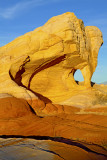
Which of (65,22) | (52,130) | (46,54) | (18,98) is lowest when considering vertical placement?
(52,130)

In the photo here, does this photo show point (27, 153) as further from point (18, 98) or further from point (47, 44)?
point (47, 44)

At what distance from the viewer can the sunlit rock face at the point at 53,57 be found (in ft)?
54.3

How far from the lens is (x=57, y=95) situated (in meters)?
19.4

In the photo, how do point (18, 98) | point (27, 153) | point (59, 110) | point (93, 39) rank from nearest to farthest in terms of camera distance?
point (27, 153) → point (18, 98) → point (59, 110) → point (93, 39)

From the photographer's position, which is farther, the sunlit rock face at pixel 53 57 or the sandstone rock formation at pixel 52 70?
the sunlit rock face at pixel 53 57

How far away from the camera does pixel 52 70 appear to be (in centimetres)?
1905

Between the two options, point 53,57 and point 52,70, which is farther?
point 52,70

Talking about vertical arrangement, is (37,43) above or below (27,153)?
above

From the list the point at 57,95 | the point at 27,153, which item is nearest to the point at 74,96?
the point at 57,95

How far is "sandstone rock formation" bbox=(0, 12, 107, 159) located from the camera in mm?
13539

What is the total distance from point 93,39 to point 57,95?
7.31m

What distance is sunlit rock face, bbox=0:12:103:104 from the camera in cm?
1656

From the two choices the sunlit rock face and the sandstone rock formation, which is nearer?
the sandstone rock formation

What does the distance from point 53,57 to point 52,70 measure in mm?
1842
